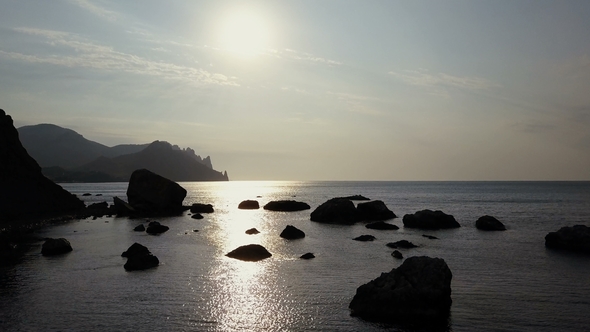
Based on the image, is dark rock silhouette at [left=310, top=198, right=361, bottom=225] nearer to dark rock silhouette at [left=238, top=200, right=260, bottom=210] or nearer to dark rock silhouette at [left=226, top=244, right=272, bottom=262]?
dark rock silhouette at [left=226, top=244, right=272, bottom=262]

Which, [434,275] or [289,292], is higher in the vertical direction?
[434,275]

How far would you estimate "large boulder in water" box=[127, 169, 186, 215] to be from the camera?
9106 cm

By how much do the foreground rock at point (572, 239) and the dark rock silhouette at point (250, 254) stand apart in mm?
30814

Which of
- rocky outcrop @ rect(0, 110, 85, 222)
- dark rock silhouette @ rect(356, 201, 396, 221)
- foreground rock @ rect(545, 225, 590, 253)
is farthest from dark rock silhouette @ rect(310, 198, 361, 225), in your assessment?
rocky outcrop @ rect(0, 110, 85, 222)

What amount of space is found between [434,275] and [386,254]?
17.5 metres

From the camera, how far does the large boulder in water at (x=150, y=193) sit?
9106 centimetres

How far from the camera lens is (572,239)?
43969 mm

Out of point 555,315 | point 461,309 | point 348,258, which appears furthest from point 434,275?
point 348,258

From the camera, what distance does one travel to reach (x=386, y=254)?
40.3 meters

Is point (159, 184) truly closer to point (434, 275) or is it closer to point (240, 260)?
point (240, 260)

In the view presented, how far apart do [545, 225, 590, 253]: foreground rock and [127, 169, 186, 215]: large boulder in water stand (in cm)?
7366

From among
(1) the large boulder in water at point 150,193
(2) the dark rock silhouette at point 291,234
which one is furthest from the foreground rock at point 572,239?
(1) the large boulder in water at point 150,193

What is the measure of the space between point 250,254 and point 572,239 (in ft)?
109

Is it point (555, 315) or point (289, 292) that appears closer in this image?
point (555, 315)
